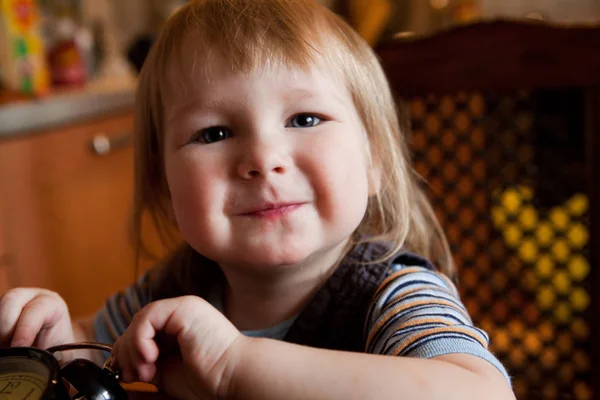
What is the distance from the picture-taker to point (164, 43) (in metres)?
0.71

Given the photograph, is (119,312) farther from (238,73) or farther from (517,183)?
(517,183)

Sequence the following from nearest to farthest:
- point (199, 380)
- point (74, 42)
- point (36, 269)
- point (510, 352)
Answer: point (199, 380) → point (510, 352) → point (36, 269) → point (74, 42)

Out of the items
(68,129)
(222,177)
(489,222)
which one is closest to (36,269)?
(68,129)

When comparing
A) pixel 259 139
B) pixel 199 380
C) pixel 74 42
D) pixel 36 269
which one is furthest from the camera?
pixel 74 42

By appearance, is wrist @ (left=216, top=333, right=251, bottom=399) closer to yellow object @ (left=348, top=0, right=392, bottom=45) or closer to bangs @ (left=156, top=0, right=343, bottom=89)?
bangs @ (left=156, top=0, right=343, bottom=89)

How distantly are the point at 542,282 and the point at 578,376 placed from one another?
14 centimetres

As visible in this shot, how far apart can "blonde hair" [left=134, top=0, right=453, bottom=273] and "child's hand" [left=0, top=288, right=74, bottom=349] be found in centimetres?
19

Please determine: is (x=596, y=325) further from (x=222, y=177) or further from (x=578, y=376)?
(x=222, y=177)

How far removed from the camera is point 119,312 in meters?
0.84

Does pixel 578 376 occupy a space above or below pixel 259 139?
below

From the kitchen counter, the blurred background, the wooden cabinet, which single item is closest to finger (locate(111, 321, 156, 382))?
the blurred background

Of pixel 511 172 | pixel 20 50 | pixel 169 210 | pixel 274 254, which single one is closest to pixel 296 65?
pixel 274 254

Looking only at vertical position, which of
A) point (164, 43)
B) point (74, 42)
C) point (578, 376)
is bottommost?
point (578, 376)

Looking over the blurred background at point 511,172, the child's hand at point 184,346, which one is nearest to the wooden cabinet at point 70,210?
the blurred background at point 511,172
